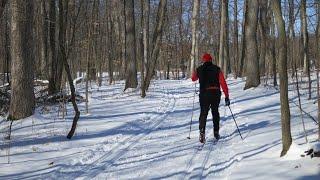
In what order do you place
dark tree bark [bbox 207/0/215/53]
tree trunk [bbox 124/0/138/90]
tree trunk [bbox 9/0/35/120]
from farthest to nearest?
dark tree bark [bbox 207/0/215/53] → tree trunk [bbox 124/0/138/90] → tree trunk [bbox 9/0/35/120]

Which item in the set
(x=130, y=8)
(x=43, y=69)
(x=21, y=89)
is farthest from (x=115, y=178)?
(x=43, y=69)

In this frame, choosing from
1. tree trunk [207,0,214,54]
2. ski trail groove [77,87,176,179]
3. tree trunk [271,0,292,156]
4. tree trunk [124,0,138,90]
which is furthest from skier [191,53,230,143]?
tree trunk [207,0,214,54]

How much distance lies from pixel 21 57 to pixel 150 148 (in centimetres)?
522

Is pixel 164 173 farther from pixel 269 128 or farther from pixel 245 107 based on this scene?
pixel 245 107

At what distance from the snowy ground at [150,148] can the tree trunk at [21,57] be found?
1.62 feet

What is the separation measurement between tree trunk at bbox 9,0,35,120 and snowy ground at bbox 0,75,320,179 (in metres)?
0.49

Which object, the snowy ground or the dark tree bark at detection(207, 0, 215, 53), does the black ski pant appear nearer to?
the snowy ground

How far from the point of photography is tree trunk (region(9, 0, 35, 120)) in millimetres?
13211

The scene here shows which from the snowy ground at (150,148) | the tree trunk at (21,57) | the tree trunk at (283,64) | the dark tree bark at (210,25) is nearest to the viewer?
the snowy ground at (150,148)

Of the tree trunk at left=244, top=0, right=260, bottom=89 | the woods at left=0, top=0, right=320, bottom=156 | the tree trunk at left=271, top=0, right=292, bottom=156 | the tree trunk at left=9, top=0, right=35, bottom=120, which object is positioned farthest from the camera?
the tree trunk at left=244, top=0, right=260, bottom=89

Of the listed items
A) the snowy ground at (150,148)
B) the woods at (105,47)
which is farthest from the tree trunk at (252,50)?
the snowy ground at (150,148)

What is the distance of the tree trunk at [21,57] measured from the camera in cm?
1321

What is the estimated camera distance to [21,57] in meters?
13.3

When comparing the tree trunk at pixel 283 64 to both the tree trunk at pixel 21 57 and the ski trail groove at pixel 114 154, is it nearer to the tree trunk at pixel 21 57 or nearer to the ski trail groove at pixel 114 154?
the ski trail groove at pixel 114 154
